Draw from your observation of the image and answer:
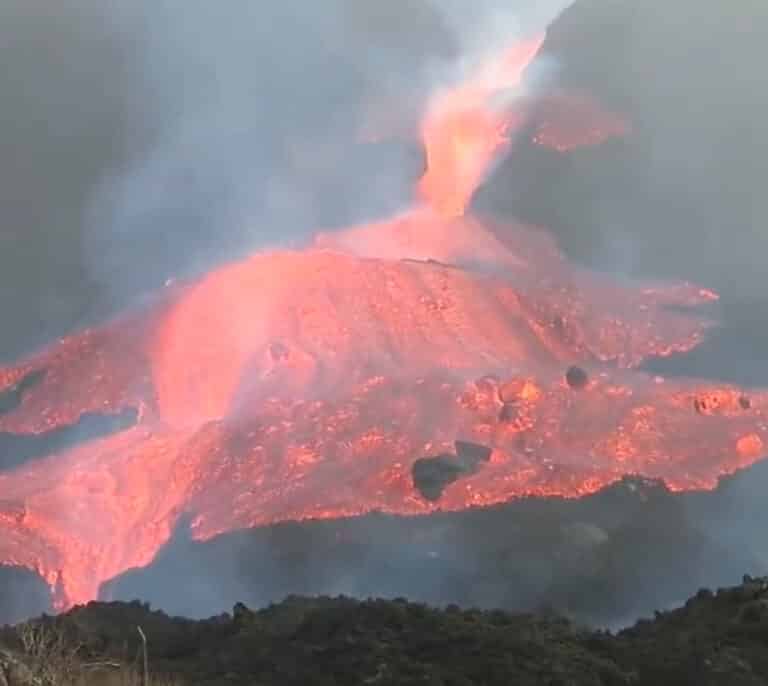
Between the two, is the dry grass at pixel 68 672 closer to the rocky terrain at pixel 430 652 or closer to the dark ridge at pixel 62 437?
the rocky terrain at pixel 430 652

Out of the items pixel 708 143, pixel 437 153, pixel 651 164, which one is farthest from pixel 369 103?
pixel 708 143

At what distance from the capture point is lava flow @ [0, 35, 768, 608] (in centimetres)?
3011

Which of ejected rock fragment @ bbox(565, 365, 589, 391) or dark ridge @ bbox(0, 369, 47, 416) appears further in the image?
dark ridge @ bbox(0, 369, 47, 416)

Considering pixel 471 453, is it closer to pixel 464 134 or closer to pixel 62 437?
pixel 62 437

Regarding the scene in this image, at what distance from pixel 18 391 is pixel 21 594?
48.1 feet

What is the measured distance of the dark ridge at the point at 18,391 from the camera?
3969cm

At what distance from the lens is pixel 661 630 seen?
11742mm

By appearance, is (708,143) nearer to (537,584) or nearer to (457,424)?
(457,424)

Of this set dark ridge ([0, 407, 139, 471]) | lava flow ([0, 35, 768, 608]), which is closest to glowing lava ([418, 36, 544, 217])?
lava flow ([0, 35, 768, 608])

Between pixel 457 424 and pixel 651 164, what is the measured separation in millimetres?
37801

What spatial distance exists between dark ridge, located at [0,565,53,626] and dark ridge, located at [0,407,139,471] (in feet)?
24.3

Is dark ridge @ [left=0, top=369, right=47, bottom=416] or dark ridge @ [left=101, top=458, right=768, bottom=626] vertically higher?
dark ridge @ [left=0, top=369, right=47, bottom=416]

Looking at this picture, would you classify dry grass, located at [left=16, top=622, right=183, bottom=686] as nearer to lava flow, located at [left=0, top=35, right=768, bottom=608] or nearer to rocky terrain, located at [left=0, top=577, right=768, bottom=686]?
rocky terrain, located at [left=0, top=577, right=768, bottom=686]

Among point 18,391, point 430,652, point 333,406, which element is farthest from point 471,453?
point 430,652
